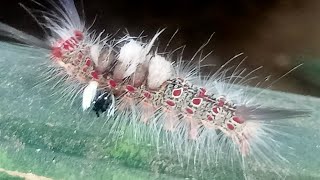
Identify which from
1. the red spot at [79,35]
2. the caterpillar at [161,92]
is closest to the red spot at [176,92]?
the caterpillar at [161,92]

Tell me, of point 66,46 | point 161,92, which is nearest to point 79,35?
point 66,46

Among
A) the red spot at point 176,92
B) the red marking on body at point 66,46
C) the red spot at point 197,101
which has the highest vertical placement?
the red marking on body at point 66,46

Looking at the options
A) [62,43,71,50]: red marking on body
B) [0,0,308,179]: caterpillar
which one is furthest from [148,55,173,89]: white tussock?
[62,43,71,50]: red marking on body

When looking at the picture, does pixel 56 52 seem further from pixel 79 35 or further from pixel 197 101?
pixel 197 101

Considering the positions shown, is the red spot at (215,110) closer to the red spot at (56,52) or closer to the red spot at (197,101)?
the red spot at (197,101)

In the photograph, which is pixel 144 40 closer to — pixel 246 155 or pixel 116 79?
pixel 116 79

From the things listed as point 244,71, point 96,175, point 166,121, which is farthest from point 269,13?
point 96,175
